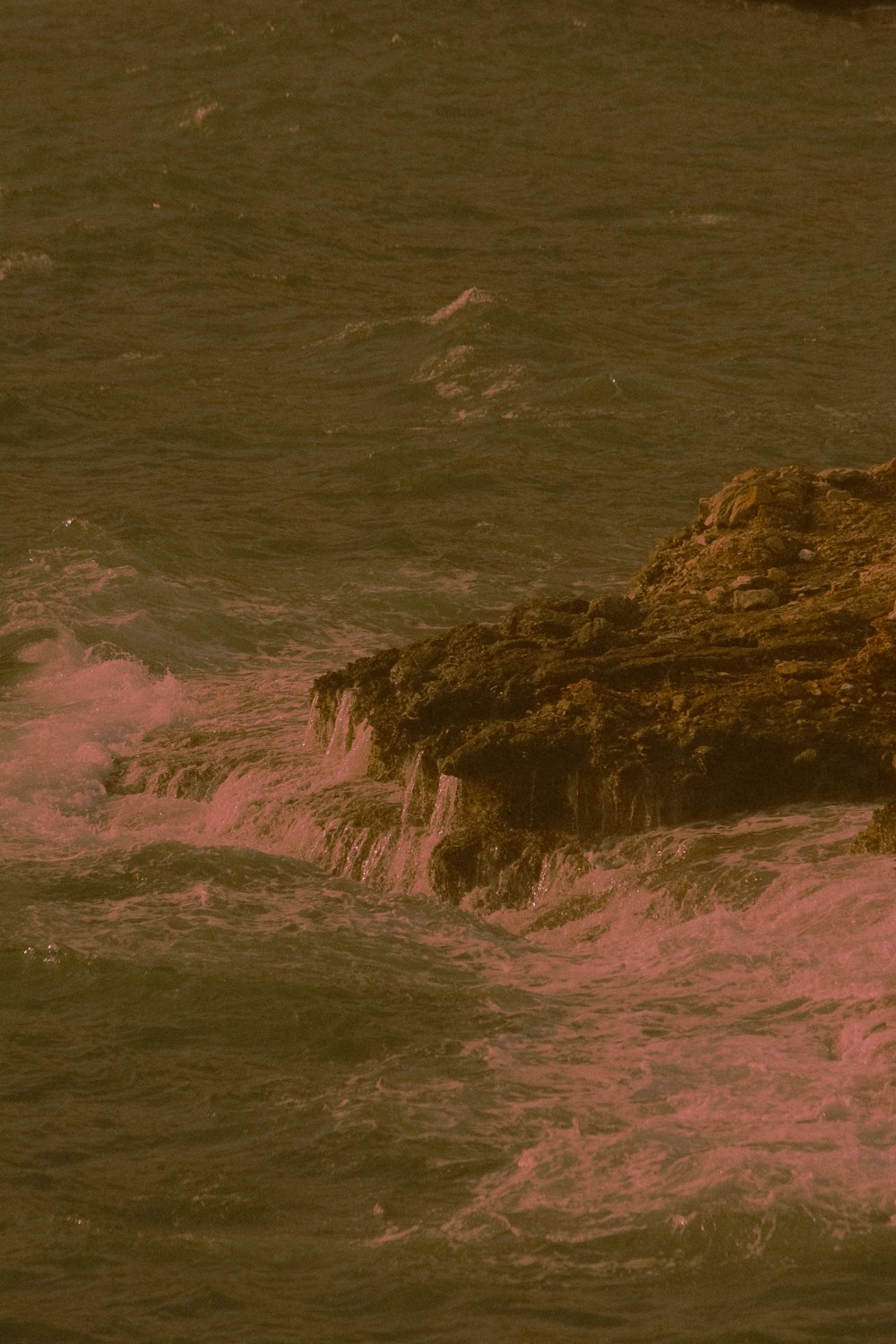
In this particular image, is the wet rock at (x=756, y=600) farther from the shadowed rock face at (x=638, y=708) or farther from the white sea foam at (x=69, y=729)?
the white sea foam at (x=69, y=729)

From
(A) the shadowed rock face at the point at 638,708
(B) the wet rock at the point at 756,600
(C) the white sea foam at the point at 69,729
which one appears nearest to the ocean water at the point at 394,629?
(C) the white sea foam at the point at 69,729

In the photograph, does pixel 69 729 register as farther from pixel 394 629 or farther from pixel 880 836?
pixel 880 836

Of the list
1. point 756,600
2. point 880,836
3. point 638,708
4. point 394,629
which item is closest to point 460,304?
point 394,629

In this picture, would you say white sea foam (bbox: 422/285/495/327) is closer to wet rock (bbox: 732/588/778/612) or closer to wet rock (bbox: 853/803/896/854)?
wet rock (bbox: 732/588/778/612)

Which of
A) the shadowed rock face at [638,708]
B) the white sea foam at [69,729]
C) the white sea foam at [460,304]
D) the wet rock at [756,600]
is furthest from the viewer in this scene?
the white sea foam at [460,304]

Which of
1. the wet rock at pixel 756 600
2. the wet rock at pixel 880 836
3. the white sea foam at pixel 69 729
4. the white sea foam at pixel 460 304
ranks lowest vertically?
the white sea foam at pixel 69 729

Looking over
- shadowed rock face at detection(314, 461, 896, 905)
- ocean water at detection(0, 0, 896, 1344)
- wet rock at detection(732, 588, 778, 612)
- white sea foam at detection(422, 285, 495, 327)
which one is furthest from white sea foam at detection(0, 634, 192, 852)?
white sea foam at detection(422, 285, 495, 327)
